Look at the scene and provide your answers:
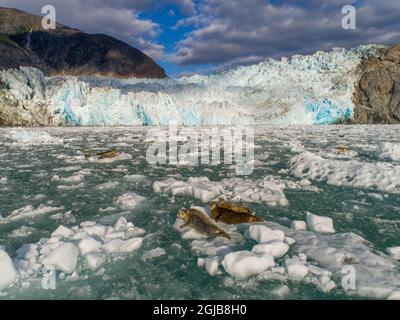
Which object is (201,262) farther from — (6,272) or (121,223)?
(6,272)

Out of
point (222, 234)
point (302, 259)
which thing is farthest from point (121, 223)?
point (302, 259)

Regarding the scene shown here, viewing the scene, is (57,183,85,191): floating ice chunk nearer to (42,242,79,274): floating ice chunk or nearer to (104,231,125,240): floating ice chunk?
(104,231,125,240): floating ice chunk

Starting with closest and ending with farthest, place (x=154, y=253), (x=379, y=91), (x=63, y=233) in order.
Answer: (x=154, y=253) → (x=63, y=233) → (x=379, y=91)

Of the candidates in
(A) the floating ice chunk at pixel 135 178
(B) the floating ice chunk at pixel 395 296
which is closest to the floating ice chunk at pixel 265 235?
(B) the floating ice chunk at pixel 395 296

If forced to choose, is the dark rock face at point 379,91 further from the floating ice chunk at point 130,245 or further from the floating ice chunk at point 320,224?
the floating ice chunk at point 130,245

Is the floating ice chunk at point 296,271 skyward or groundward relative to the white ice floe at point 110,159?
groundward

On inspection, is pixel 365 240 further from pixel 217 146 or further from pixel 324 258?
pixel 217 146

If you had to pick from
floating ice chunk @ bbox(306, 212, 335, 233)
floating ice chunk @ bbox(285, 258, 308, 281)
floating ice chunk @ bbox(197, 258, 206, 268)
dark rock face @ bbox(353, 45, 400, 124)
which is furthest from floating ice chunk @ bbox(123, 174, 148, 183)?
dark rock face @ bbox(353, 45, 400, 124)
